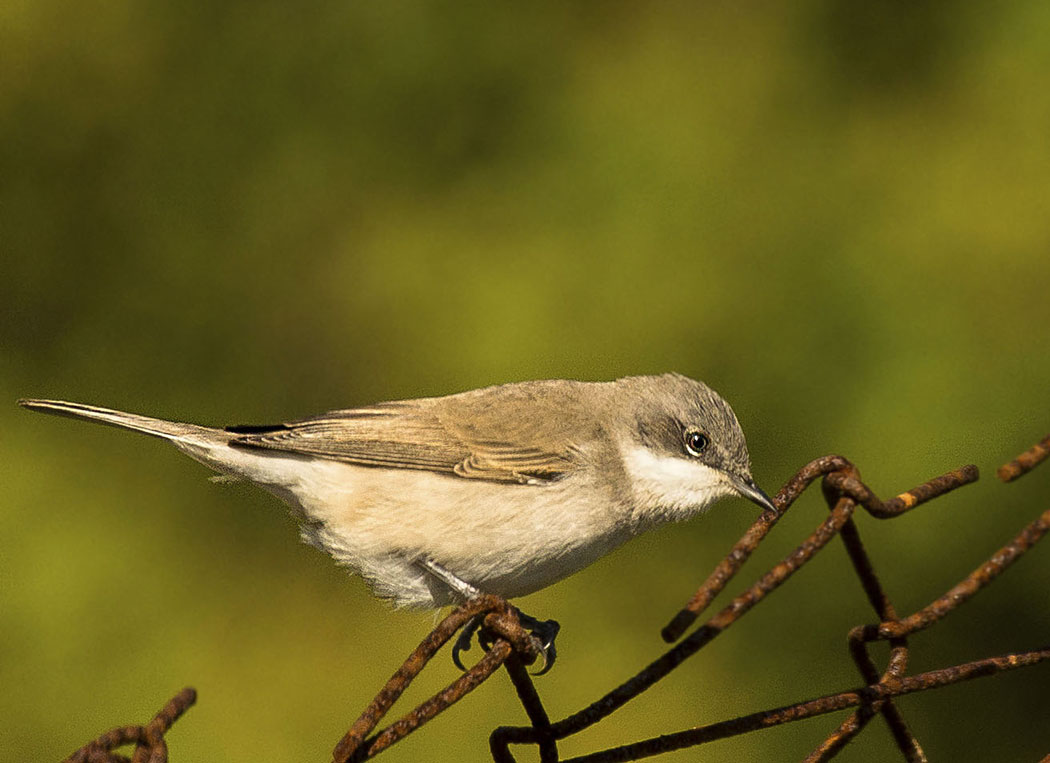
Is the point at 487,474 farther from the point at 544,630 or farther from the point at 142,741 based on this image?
the point at 142,741

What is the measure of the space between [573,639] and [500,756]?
207 centimetres

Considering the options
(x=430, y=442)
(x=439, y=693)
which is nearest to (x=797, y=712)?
(x=439, y=693)

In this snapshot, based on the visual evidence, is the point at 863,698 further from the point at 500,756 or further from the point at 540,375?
the point at 540,375

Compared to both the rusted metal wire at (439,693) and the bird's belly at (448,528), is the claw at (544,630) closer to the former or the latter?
the bird's belly at (448,528)

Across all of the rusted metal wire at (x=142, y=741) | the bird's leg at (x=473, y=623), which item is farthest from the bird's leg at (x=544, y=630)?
the rusted metal wire at (x=142, y=741)

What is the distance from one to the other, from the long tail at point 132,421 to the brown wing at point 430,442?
7 cm

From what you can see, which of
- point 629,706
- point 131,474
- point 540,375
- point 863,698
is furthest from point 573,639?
point 863,698

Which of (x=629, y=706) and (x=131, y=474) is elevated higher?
(x=131, y=474)

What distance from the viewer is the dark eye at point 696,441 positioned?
9.05ft

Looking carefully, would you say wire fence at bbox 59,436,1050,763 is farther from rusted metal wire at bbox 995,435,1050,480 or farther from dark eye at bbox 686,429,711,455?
dark eye at bbox 686,429,711,455

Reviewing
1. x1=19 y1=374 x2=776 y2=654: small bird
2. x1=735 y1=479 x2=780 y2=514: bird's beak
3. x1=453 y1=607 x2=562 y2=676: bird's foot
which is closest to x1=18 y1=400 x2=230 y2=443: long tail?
x1=19 y1=374 x2=776 y2=654: small bird

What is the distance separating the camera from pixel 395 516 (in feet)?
8.82

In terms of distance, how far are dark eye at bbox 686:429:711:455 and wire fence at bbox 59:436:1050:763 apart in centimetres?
118

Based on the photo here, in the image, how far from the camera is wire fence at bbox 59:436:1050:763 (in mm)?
1292
